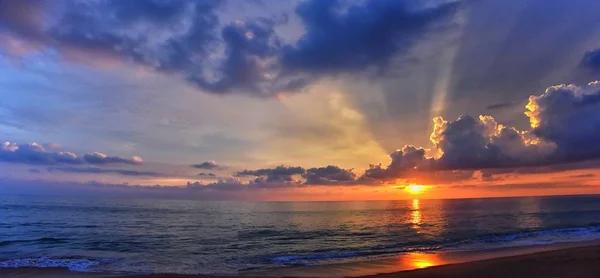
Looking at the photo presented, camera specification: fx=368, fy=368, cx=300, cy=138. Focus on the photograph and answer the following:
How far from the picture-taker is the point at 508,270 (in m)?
16.4

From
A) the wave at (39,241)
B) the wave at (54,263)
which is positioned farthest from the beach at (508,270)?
the wave at (39,241)

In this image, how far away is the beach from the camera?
15.6 metres

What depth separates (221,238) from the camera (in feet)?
117

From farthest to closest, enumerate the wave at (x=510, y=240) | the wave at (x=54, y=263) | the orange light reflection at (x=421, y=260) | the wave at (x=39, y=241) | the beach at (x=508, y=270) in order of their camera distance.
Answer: the wave at (x=39, y=241) < the wave at (x=510, y=240) < the wave at (x=54, y=263) < the orange light reflection at (x=421, y=260) < the beach at (x=508, y=270)

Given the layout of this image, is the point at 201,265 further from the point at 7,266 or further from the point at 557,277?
the point at 557,277

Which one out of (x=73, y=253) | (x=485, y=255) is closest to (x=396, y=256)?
(x=485, y=255)

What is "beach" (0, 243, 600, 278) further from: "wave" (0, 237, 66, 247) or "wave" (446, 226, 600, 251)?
"wave" (0, 237, 66, 247)

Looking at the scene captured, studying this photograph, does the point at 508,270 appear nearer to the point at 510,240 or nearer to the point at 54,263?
the point at 510,240

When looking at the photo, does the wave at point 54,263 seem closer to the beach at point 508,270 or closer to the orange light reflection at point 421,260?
the beach at point 508,270

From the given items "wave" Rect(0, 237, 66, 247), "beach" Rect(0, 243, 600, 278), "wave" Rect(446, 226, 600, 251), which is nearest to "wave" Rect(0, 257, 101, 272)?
"beach" Rect(0, 243, 600, 278)

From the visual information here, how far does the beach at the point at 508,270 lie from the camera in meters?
15.6

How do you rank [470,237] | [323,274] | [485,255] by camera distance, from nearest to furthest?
[323,274], [485,255], [470,237]

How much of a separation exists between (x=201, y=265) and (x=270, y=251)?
7050 mm

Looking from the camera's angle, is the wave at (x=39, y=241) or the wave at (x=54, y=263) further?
the wave at (x=39, y=241)
